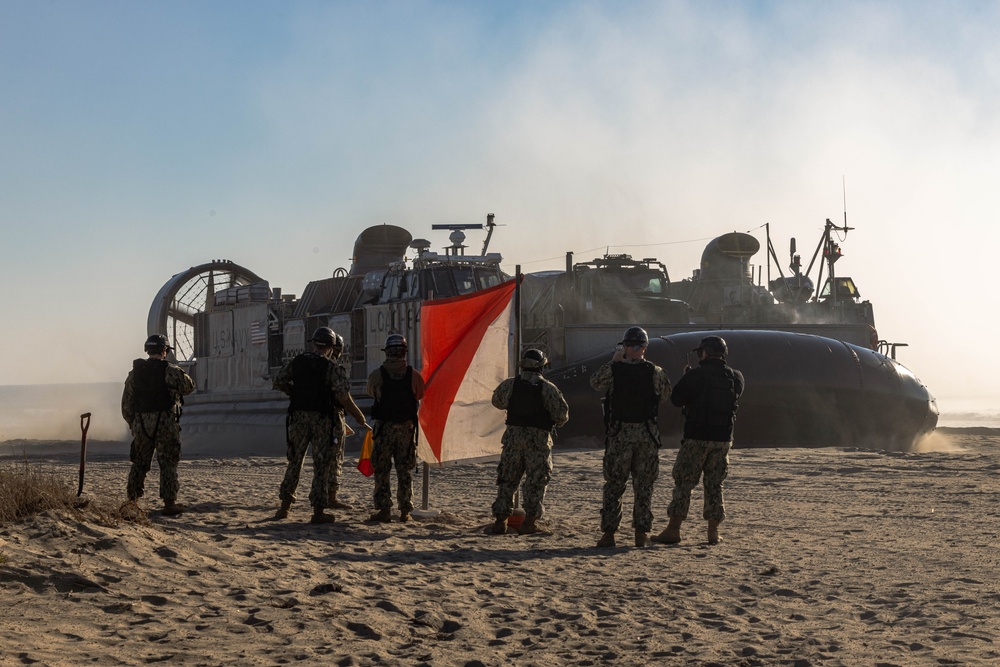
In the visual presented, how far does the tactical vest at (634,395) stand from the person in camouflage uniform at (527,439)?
0.50 meters

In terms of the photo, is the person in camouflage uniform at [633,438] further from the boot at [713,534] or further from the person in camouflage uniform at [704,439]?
the boot at [713,534]

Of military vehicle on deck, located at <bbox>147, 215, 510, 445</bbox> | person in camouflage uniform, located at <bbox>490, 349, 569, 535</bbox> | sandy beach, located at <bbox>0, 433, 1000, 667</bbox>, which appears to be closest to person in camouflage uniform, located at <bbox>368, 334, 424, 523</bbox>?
sandy beach, located at <bbox>0, 433, 1000, 667</bbox>

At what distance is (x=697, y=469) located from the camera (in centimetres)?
805

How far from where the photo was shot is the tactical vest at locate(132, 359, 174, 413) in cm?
898

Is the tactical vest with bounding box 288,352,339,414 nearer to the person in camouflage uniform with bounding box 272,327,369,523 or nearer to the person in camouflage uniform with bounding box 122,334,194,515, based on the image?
the person in camouflage uniform with bounding box 272,327,369,523

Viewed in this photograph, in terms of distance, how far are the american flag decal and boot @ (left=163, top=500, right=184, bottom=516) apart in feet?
50.6

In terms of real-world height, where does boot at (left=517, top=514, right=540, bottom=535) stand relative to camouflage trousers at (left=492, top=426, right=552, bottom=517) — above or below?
below

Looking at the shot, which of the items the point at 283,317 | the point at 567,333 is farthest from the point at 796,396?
the point at 283,317

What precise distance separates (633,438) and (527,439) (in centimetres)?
83

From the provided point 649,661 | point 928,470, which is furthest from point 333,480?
point 928,470

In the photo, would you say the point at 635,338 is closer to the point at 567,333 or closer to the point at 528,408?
the point at 528,408

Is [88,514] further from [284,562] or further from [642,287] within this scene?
[642,287]

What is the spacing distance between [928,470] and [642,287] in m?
12.0

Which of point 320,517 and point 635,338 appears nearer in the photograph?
point 635,338
